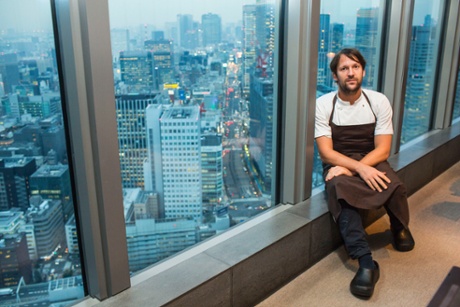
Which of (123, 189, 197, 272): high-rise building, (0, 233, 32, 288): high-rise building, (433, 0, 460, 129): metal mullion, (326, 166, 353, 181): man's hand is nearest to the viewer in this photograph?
(0, 233, 32, 288): high-rise building

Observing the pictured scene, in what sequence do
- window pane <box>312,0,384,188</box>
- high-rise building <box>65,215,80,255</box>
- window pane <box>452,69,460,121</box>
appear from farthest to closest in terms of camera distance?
window pane <box>452,69,460,121</box> < window pane <box>312,0,384,188</box> < high-rise building <box>65,215,80,255</box>

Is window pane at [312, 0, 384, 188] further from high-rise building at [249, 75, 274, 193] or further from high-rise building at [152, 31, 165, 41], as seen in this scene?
high-rise building at [152, 31, 165, 41]

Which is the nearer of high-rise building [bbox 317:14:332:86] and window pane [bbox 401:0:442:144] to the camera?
high-rise building [bbox 317:14:332:86]

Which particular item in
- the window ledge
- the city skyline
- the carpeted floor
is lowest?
the carpeted floor

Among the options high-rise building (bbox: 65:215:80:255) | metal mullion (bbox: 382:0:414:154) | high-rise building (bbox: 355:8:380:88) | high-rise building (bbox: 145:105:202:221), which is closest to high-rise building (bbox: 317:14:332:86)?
high-rise building (bbox: 355:8:380:88)

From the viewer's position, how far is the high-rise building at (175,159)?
6.23 ft

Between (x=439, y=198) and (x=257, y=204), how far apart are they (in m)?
1.69

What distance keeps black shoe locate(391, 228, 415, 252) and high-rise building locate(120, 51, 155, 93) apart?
1706 millimetres

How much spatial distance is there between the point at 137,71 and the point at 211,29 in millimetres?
476

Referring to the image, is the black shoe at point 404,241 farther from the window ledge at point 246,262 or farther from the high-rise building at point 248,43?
the high-rise building at point 248,43

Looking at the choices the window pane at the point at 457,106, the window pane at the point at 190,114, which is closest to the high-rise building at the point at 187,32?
the window pane at the point at 190,114

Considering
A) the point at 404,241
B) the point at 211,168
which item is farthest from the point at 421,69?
the point at 211,168

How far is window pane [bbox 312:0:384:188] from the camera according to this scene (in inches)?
104

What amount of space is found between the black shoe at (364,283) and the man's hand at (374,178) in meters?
0.45
